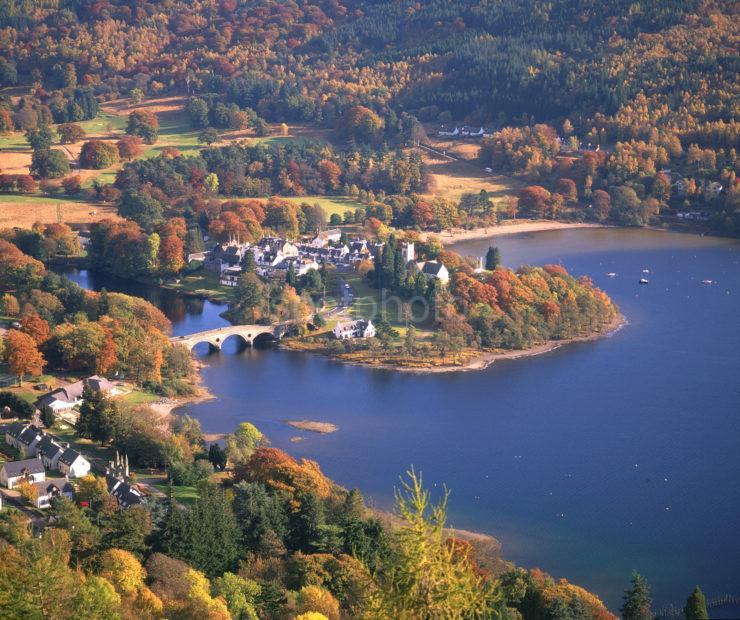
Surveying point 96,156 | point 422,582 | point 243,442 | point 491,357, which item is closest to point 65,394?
point 243,442

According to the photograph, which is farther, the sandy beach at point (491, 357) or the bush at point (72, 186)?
the bush at point (72, 186)

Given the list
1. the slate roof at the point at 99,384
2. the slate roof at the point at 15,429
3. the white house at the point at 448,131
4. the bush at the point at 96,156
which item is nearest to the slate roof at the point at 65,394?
A: the slate roof at the point at 99,384

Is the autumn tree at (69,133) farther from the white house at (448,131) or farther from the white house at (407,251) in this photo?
the white house at (407,251)

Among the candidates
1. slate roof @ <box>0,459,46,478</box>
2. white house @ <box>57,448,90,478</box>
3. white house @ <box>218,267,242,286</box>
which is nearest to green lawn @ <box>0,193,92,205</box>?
white house @ <box>218,267,242,286</box>

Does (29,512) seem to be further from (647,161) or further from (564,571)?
(647,161)

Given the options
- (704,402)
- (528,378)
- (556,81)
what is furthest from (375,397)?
(556,81)
